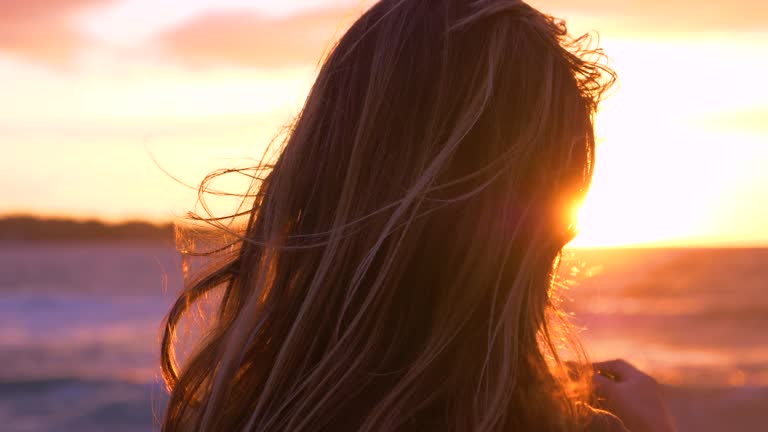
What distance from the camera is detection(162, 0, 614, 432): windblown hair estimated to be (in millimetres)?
1454

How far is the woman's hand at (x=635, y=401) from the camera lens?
1584mm

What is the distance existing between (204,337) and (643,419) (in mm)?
897

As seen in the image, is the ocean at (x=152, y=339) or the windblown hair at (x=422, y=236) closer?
the windblown hair at (x=422, y=236)

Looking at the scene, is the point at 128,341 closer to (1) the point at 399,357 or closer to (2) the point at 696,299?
(1) the point at 399,357

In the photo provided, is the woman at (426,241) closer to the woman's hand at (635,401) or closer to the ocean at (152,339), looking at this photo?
the woman's hand at (635,401)

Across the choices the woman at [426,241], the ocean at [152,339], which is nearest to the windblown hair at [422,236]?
the woman at [426,241]

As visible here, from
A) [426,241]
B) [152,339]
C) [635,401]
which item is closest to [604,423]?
[635,401]

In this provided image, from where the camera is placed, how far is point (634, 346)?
16.9m

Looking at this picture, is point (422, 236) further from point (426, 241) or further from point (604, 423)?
point (604, 423)

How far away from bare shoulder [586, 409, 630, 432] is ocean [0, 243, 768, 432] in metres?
0.81

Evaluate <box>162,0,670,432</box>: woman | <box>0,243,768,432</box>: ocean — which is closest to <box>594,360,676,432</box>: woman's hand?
<box>162,0,670,432</box>: woman

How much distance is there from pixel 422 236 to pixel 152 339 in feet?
52.6

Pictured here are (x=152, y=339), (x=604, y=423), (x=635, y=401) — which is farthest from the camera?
(x=152, y=339)

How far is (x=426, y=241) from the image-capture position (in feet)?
4.93
